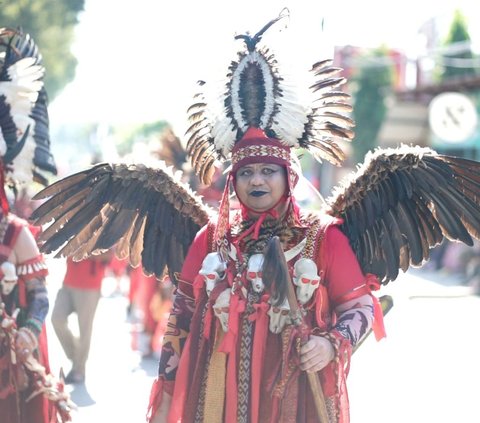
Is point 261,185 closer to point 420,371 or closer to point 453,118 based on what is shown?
point 420,371

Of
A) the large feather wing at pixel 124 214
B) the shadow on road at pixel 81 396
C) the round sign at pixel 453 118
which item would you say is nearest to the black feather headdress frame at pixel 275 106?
the large feather wing at pixel 124 214

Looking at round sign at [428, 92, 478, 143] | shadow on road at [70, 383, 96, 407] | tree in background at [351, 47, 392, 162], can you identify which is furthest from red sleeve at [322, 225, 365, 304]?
tree in background at [351, 47, 392, 162]

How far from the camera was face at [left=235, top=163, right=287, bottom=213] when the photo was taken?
3664 mm

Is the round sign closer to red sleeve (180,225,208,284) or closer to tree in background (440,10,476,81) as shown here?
tree in background (440,10,476,81)

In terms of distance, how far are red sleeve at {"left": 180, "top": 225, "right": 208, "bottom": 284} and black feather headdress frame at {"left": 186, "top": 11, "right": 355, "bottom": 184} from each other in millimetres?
329

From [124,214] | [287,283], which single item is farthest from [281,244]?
[124,214]

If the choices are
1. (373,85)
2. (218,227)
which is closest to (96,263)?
(218,227)

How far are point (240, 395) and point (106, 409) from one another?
4.13 meters

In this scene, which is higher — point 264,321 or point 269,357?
point 264,321

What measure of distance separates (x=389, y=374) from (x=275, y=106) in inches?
219

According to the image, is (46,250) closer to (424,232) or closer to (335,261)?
(335,261)

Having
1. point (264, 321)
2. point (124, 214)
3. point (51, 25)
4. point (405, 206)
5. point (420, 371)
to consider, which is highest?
point (51, 25)

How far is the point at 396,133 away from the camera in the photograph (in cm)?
3209

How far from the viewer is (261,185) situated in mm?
3660
